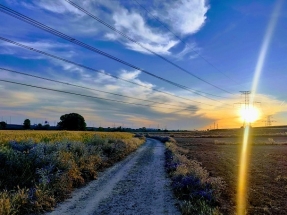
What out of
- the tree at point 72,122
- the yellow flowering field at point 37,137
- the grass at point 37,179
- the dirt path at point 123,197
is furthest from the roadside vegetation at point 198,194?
the tree at point 72,122

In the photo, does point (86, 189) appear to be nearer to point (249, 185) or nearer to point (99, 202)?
point (99, 202)

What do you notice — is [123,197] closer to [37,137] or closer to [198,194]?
[198,194]

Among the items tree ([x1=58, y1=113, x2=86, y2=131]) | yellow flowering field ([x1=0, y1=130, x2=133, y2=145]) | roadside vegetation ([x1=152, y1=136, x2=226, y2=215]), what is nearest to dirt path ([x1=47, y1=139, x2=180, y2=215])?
roadside vegetation ([x1=152, y1=136, x2=226, y2=215])

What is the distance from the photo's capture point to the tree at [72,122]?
416ft

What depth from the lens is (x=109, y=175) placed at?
15.9 metres

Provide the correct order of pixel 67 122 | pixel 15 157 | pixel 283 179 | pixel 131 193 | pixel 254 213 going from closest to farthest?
pixel 254 213 → pixel 131 193 → pixel 15 157 → pixel 283 179 → pixel 67 122

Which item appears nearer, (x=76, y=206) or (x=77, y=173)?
(x=76, y=206)

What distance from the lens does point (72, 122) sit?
416ft

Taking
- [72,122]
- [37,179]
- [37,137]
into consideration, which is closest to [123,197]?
[37,179]

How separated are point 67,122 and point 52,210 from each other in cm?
12260

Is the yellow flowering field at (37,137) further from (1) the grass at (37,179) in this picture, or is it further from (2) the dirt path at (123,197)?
(2) the dirt path at (123,197)

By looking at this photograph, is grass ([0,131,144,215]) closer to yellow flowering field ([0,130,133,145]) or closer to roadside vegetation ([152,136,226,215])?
roadside vegetation ([152,136,226,215])

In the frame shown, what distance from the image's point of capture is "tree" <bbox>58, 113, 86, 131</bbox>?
127 metres

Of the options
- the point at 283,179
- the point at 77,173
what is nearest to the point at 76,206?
the point at 77,173
